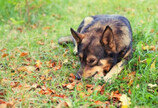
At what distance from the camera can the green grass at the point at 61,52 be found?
2988 mm

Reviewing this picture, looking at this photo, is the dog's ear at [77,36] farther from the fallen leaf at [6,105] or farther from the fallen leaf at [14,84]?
the fallen leaf at [6,105]

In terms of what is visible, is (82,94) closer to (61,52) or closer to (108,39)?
(108,39)

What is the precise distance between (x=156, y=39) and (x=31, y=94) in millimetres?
3418

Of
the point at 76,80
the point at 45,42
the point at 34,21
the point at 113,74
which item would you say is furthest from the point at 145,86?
the point at 34,21

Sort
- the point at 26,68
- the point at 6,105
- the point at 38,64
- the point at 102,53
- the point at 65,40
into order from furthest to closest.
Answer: the point at 65,40, the point at 38,64, the point at 26,68, the point at 102,53, the point at 6,105

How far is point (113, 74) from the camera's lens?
352 centimetres

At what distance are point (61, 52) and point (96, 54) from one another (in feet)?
5.07

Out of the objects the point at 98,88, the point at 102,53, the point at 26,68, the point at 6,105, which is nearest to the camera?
the point at 6,105

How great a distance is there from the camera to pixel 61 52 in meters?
4.82

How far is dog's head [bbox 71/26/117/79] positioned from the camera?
350 centimetres

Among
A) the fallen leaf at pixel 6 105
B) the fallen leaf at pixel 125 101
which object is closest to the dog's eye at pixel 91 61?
the fallen leaf at pixel 125 101

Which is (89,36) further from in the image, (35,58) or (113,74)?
(35,58)

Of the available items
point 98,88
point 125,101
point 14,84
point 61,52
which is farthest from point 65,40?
point 125,101

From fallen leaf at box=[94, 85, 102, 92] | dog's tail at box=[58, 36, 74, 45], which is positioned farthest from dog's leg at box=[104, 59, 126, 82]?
dog's tail at box=[58, 36, 74, 45]
